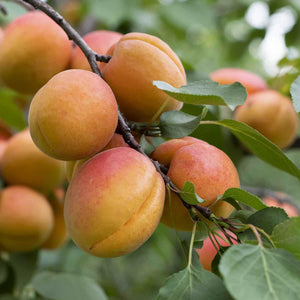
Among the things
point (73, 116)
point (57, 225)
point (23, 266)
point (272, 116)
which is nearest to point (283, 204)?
point (272, 116)

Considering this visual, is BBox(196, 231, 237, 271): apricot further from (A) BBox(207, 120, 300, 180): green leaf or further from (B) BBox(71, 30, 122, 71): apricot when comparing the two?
(B) BBox(71, 30, 122, 71): apricot

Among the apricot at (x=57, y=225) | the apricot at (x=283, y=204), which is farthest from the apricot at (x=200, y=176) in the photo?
the apricot at (x=283, y=204)

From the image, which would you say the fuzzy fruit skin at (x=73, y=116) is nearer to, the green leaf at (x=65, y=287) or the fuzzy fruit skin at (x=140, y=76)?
the fuzzy fruit skin at (x=140, y=76)

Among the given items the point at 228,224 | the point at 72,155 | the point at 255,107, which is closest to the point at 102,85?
the point at 72,155

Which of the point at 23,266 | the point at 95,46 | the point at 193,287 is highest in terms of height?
the point at 95,46

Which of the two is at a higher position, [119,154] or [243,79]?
[119,154]

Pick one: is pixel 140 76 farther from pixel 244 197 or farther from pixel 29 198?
pixel 29 198

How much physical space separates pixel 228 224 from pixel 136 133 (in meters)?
0.22

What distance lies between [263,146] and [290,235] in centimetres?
20

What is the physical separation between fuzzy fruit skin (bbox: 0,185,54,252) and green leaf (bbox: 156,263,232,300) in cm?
64

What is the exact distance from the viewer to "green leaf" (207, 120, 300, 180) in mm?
685

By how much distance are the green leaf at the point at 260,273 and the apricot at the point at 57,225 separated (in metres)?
0.84

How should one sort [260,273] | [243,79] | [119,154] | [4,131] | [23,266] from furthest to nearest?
1. [4,131]
2. [243,79]
3. [23,266]
4. [119,154]
5. [260,273]

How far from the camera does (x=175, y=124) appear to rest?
691 millimetres
